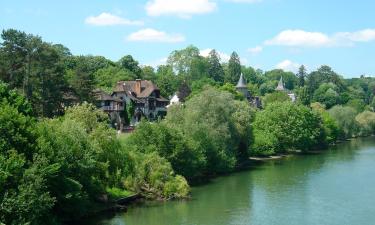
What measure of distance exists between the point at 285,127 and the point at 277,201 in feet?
128

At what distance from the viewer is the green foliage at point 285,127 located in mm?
80312

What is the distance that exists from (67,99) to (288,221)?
37592 mm

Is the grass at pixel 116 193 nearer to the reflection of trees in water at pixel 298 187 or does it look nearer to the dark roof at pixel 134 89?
the reflection of trees in water at pixel 298 187

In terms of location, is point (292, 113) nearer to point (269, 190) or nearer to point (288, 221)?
point (269, 190)

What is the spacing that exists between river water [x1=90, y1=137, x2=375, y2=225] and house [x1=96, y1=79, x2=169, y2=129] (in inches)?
1117

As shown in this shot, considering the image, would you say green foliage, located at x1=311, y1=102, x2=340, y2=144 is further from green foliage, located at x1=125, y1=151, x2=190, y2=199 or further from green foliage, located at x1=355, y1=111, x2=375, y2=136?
green foliage, located at x1=125, y1=151, x2=190, y2=199

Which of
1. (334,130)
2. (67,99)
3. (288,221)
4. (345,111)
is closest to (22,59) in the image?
(67,99)

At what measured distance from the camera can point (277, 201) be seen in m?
43.6

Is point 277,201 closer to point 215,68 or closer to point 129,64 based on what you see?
point 129,64

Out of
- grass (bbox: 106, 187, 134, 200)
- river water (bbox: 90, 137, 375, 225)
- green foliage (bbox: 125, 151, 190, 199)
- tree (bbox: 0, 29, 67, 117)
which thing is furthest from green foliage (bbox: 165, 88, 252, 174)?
tree (bbox: 0, 29, 67, 117)

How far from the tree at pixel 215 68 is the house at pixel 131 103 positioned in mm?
59128

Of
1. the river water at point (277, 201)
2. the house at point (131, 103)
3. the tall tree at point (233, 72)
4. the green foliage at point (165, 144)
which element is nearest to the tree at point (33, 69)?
the green foliage at point (165, 144)

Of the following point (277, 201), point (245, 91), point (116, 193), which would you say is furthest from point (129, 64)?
point (277, 201)

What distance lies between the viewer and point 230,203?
141 feet
